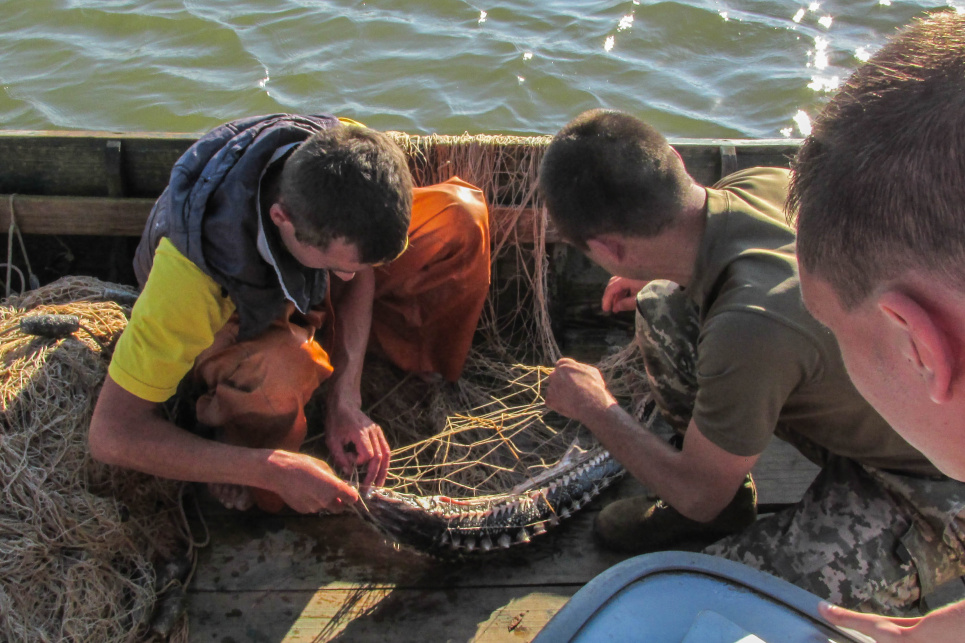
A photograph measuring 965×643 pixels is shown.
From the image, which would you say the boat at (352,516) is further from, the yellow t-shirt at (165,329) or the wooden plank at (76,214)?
the yellow t-shirt at (165,329)

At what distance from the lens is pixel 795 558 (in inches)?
91.8

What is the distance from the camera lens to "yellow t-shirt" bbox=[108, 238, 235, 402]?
236 cm

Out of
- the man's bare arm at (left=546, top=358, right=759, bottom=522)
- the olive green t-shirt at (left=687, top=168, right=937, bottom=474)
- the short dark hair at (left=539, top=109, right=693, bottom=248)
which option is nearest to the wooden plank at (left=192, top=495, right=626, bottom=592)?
the man's bare arm at (left=546, top=358, right=759, bottom=522)

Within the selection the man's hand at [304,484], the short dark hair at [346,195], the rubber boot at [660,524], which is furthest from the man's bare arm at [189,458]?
the rubber boot at [660,524]

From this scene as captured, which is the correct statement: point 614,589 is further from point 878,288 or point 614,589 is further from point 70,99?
point 70,99

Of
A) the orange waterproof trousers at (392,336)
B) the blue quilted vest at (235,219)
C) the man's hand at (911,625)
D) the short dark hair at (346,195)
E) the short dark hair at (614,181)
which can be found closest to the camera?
the man's hand at (911,625)

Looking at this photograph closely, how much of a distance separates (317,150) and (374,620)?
1498 mm

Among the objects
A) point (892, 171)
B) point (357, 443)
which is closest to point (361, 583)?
point (357, 443)

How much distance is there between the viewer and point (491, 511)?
272 centimetres

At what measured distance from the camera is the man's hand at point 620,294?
3186 millimetres

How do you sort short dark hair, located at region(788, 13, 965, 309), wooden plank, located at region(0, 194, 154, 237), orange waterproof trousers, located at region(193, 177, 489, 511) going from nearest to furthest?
short dark hair, located at region(788, 13, 965, 309) → orange waterproof trousers, located at region(193, 177, 489, 511) → wooden plank, located at region(0, 194, 154, 237)

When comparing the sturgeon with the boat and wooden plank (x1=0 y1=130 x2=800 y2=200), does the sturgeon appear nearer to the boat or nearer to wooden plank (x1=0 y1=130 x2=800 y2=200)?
the boat

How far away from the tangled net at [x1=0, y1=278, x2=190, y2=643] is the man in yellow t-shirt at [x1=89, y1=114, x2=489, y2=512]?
0.23 meters

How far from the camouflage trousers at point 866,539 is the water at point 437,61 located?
5154 mm
